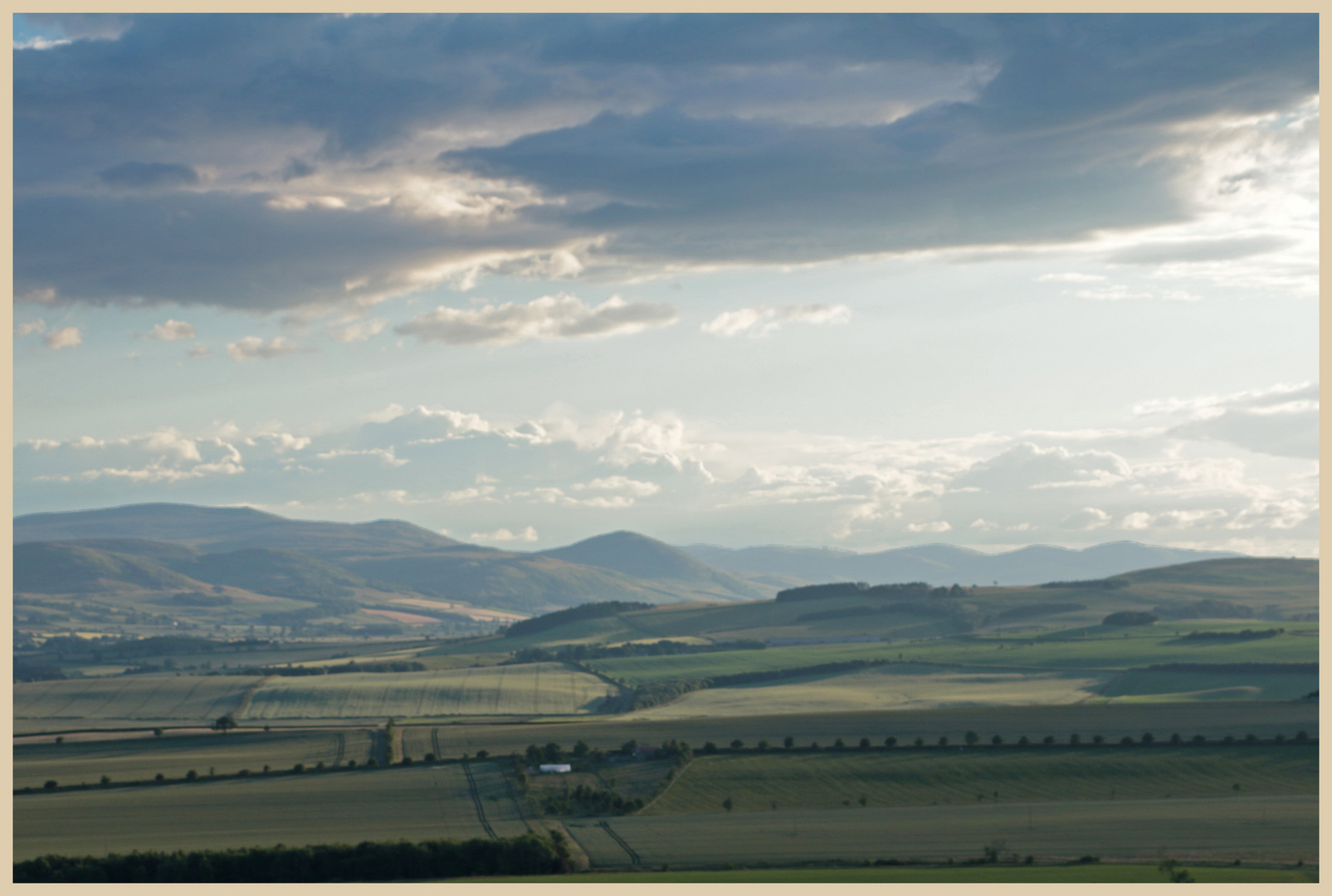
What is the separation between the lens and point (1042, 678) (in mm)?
181125

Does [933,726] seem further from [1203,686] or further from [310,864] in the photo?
[310,864]

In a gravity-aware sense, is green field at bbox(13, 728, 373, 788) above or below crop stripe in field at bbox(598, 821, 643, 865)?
below

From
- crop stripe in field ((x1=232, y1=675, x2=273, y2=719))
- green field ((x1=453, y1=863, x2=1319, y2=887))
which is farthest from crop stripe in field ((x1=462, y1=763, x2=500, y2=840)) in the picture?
crop stripe in field ((x1=232, y1=675, x2=273, y2=719))

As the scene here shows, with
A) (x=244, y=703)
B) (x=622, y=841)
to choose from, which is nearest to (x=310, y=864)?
(x=622, y=841)

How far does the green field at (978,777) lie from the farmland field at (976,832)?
13.1 ft

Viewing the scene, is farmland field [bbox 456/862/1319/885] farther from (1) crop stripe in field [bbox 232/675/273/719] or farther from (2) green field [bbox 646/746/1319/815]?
(1) crop stripe in field [bbox 232/675/273/719]

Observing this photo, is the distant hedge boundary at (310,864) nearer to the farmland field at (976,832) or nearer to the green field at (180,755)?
the farmland field at (976,832)

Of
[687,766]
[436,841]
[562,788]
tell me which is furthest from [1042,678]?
[436,841]

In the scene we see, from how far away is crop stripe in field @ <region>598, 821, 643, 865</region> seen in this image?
6844cm

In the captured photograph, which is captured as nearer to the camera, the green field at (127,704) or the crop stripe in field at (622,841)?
the crop stripe in field at (622,841)

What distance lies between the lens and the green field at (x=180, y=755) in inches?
4001

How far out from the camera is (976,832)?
73562 mm

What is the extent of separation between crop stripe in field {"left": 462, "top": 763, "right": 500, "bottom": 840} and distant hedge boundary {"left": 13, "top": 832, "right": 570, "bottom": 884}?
4284mm

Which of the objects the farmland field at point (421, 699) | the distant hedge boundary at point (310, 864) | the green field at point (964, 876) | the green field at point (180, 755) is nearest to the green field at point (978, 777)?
the distant hedge boundary at point (310, 864)
